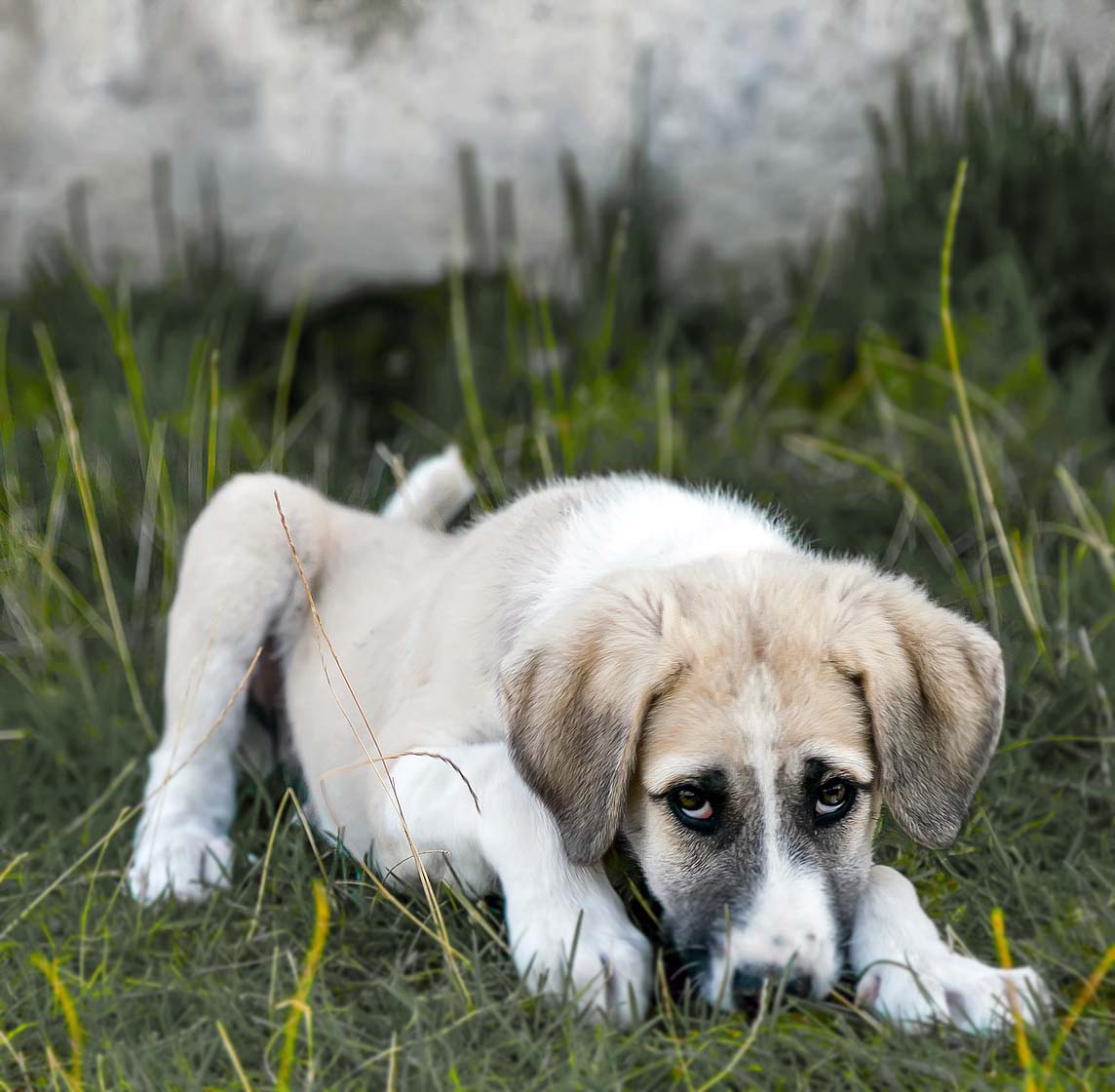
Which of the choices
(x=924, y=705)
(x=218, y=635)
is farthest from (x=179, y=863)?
(x=924, y=705)

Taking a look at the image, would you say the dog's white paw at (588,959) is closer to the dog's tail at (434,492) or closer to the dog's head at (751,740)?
the dog's head at (751,740)

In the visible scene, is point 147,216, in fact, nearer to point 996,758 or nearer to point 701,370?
point 701,370

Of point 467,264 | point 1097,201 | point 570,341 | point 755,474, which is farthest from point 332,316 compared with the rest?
point 1097,201

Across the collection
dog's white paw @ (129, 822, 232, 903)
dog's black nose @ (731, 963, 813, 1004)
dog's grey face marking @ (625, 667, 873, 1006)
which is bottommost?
dog's white paw @ (129, 822, 232, 903)

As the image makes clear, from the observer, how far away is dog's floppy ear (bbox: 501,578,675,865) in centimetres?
259

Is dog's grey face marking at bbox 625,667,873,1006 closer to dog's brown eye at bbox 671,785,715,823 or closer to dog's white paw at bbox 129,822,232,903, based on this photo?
dog's brown eye at bbox 671,785,715,823

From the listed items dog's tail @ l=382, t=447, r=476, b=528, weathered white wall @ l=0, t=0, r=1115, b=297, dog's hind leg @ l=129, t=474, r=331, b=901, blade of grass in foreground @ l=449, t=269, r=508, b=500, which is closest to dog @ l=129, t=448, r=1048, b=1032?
dog's hind leg @ l=129, t=474, r=331, b=901

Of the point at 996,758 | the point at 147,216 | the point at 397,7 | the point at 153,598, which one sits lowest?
the point at 153,598

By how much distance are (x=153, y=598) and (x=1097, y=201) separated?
394cm

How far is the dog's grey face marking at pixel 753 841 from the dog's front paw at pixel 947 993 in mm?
113

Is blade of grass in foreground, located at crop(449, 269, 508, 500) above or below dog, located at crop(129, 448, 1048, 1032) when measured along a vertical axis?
below

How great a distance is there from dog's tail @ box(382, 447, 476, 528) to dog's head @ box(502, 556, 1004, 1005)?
5.51 feet

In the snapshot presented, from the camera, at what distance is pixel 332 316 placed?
20.8 feet

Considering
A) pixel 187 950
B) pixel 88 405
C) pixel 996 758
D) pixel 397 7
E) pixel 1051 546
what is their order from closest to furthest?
pixel 187 950 → pixel 996 758 → pixel 1051 546 → pixel 88 405 → pixel 397 7
